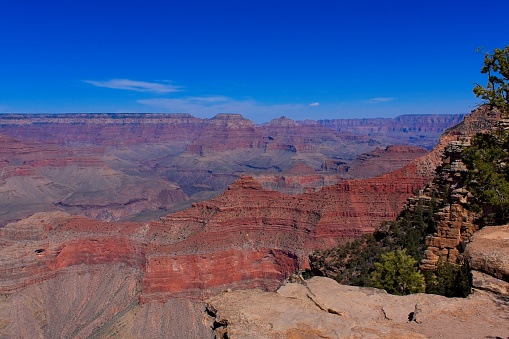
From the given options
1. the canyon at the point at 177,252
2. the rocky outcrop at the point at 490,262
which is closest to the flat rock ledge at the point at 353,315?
the rocky outcrop at the point at 490,262

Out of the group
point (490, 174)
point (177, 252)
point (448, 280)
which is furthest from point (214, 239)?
point (490, 174)

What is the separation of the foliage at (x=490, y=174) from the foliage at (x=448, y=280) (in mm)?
2900

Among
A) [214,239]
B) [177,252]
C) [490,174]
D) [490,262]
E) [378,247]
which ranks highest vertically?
[490,174]

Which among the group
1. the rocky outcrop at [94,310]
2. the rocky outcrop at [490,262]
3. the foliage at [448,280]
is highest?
the rocky outcrop at [490,262]

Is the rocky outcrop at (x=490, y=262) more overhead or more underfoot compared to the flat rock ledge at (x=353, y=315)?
more overhead

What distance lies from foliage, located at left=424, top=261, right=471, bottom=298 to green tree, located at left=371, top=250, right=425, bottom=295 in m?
0.61

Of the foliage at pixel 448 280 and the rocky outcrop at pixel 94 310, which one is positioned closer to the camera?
the foliage at pixel 448 280

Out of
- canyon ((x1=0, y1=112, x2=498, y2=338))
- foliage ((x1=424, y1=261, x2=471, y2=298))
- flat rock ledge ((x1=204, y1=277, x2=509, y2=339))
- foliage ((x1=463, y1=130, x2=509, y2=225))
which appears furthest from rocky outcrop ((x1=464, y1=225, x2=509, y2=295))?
canyon ((x1=0, y1=112, x2=498, y2=338))

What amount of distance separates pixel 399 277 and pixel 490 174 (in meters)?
6.95

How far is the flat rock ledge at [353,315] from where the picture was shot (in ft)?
34.8

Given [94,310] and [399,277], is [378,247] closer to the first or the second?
[399,277]

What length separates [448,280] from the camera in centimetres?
1786

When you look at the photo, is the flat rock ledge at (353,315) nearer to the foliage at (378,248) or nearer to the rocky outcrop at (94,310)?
the foliage at (378,248)

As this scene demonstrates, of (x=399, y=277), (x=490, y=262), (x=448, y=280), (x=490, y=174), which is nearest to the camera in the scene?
(x=490, y=262)
